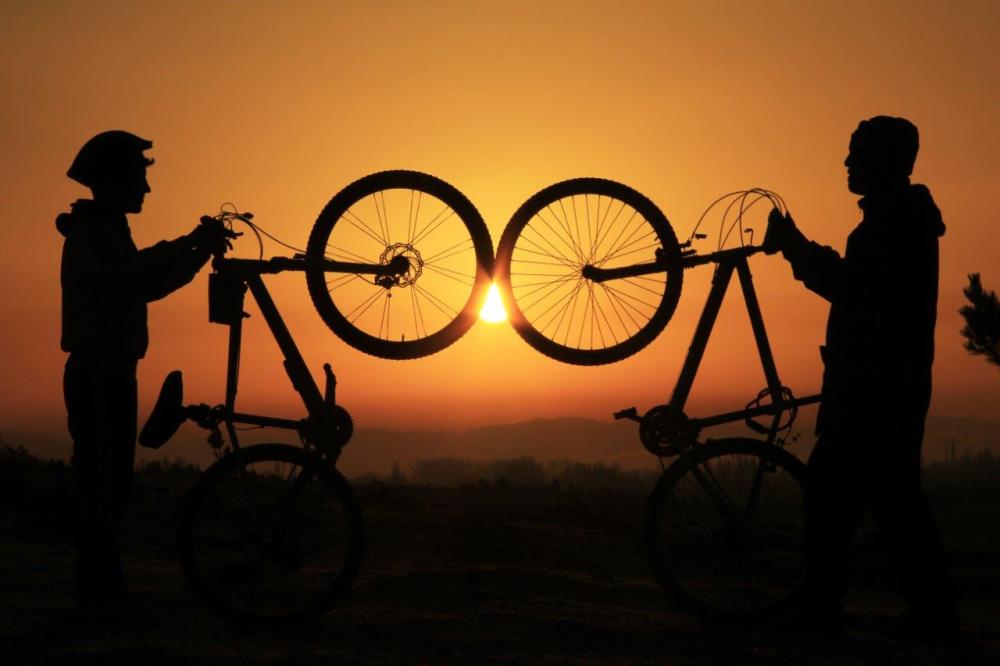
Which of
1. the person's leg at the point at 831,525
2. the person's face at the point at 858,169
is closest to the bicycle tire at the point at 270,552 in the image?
the person's leg at the point at 831,525

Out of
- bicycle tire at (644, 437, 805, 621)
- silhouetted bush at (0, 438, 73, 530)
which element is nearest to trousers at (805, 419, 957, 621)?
bicycle tire at (644, 437, 805, 621)

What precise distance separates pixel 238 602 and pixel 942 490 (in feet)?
49.6

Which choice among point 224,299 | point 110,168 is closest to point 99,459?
point 224,299

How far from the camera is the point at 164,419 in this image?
24.5 ft

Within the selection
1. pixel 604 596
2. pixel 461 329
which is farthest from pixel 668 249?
pixel 604 596

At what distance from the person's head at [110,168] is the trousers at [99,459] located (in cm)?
121

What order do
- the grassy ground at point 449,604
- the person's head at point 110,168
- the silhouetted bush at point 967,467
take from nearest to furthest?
the grassy ground at point 449,604 → the person's head at point 110,168 → the silhouetted bush at point 967,467

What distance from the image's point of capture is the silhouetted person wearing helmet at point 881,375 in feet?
23.3

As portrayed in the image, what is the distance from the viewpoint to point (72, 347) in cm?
752

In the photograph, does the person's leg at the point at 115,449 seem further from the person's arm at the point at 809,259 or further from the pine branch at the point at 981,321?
the pine branch at the point at 981,321

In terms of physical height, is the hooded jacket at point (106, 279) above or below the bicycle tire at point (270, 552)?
above

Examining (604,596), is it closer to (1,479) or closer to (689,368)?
(689,368)

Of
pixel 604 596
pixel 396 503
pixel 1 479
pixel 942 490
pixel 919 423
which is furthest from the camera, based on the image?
pixel 942 490

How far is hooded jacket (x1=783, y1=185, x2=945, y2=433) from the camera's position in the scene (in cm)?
710
